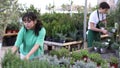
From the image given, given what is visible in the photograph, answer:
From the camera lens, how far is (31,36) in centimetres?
301

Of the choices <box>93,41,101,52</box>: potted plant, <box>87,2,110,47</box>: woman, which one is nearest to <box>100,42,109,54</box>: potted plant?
<box>93,41,101,52</box>: potted plant

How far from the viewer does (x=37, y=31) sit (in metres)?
2.94

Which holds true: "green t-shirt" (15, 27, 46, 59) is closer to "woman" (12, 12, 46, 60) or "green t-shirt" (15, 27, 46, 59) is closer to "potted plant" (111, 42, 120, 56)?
"woman" (12, 12, 46, 60)

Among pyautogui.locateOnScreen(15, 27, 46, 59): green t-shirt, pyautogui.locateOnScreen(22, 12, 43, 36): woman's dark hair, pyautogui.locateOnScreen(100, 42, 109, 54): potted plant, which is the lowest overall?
pyautogui.locateOnScreen(100, 42, 109, 54): potted plant

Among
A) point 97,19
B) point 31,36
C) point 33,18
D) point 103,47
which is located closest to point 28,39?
point 31,36

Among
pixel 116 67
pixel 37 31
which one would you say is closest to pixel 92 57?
pixel 116 67

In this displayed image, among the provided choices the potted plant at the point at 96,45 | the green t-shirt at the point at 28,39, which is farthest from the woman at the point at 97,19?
the green t-shirt at the point at 28,39

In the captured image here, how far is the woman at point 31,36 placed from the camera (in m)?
2.85

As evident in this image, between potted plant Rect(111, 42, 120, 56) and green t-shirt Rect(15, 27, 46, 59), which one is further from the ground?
green t-shirt Rect(15, 27, 46, 59)

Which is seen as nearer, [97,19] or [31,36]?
[31,36]

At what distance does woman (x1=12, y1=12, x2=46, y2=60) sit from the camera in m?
2.85

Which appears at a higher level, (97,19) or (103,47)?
(97,19)

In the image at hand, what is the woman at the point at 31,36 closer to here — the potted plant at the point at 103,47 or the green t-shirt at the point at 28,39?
the green t-shirt at the point at 28,39

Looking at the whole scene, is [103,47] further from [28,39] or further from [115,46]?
[28,39]
